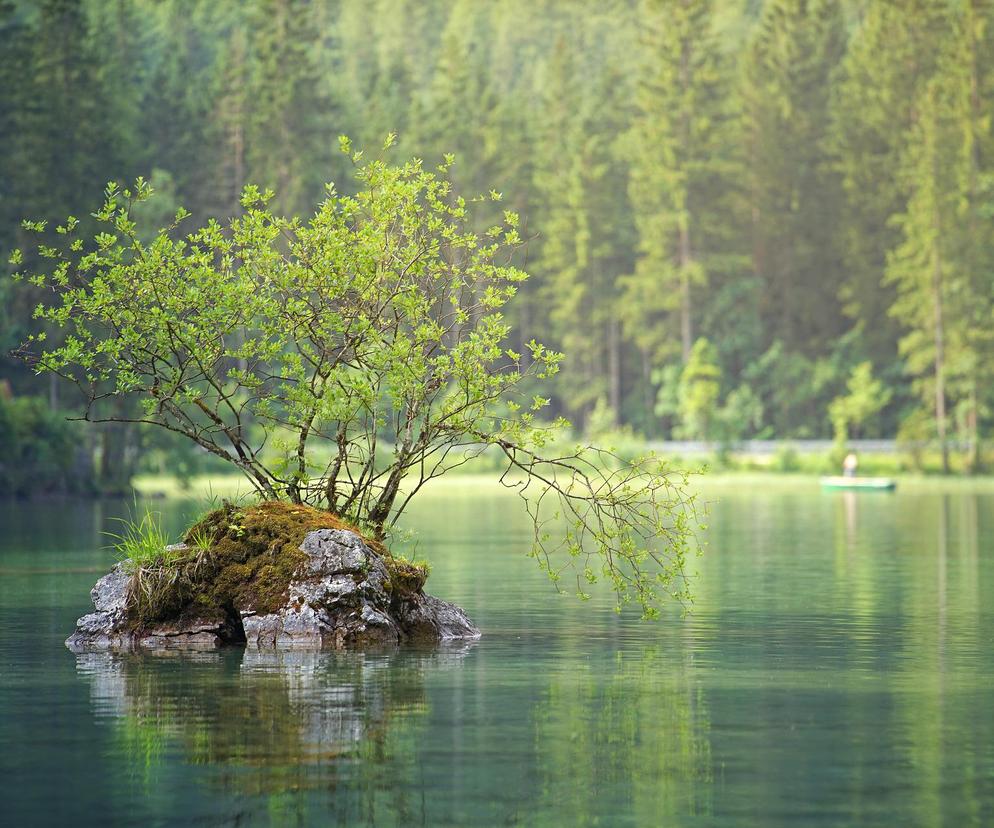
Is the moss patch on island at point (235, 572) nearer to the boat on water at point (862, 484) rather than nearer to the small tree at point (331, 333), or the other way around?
the small tree at point (331, 333)

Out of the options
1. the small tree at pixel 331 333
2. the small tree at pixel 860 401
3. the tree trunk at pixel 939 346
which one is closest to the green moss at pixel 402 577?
the small tree at pixel 331 333

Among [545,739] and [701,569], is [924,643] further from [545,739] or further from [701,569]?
[701,569]

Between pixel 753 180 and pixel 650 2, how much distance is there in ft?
40.7

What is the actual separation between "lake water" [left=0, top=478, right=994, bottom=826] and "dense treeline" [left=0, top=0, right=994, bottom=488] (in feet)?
247

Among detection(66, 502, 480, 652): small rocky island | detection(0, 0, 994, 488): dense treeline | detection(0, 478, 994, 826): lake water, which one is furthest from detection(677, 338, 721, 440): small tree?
detection(66, 502, 480, 652): small rocky island

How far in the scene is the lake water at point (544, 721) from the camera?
12141mm

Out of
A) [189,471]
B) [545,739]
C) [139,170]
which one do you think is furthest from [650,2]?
[545,739]

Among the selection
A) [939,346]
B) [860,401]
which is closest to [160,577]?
[939,346]

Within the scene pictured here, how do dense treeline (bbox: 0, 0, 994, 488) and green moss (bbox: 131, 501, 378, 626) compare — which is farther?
dense treeline (bbox: 0, 0, 994, 488)

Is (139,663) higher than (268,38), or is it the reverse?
(268,38)

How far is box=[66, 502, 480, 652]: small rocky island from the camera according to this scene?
21156mm

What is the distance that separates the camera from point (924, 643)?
2191 centimetres

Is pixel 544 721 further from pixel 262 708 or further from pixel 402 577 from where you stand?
pixel 402 577

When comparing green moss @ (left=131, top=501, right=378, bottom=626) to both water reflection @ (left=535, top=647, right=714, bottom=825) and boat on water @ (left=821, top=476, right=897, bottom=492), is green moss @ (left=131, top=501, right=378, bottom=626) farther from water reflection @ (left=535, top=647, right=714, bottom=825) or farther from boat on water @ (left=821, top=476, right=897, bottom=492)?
boat on water @ (left=821, top=476, right=897, bottom=492)
